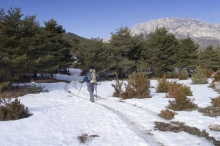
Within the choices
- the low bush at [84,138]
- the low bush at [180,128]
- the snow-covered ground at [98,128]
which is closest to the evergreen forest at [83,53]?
the snow-covered ground at [98,128]

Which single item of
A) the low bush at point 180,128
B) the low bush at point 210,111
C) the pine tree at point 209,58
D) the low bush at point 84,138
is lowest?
the low bush at point 180,128

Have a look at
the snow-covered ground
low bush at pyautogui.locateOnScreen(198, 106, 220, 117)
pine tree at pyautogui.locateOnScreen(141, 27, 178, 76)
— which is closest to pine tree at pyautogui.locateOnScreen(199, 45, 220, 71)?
pine tree at pyautogui.locateOnScreen(141, 27, 178, 76)

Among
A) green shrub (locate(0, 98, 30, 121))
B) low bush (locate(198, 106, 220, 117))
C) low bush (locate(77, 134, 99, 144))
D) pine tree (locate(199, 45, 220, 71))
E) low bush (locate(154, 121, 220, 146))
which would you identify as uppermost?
pine tree (locate(199, 45, 220, 71))

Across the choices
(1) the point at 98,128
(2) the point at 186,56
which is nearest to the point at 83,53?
(2) the point at 186,56

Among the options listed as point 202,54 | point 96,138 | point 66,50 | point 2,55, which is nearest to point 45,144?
point 96,138

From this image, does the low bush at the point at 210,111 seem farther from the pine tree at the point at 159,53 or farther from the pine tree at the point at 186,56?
the pine tree at the point at 186,56

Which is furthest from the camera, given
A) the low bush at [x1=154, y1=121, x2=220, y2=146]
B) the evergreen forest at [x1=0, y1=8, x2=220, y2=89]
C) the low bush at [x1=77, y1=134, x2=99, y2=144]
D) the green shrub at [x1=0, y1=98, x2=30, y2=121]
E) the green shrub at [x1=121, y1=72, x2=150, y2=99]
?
the evergreen forest at [x1=0, y1=8, x2=220, y2=89]

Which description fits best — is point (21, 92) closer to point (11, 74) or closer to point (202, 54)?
point (11, 74)

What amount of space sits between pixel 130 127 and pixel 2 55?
40.4 ft

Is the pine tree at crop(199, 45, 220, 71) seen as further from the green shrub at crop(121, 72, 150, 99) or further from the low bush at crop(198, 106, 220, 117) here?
the low bush at crop(198, 106, 220, 117)

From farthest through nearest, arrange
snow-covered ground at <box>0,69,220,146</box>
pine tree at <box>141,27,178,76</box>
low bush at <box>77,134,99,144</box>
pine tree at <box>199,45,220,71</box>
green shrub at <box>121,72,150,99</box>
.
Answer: pine tree at <box>199,45,220,71</box>, pine tree at <box>141,27,178,76</box>, green shrub at <box>121,72,150,99</box>, low bush at <box>77,134,99,144</box>, snow-covered ground at <box>0,69,220,146</box>

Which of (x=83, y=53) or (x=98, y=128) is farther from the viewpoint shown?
(x=83, y=53)

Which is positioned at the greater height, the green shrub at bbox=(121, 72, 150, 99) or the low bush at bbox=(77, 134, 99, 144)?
the green shrub at bbox=(121, 72, 150, 99)

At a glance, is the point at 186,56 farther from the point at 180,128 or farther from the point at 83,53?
the point at 180,128
